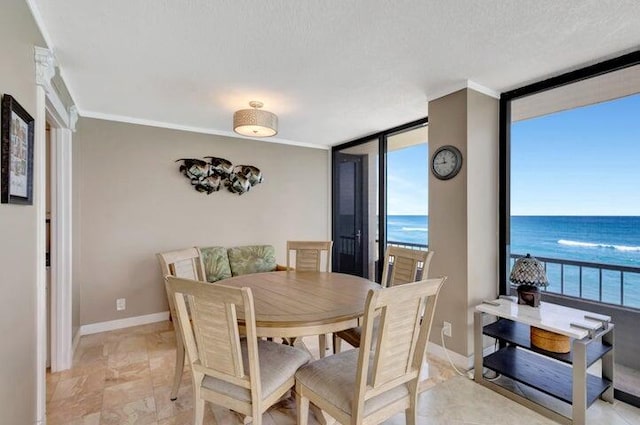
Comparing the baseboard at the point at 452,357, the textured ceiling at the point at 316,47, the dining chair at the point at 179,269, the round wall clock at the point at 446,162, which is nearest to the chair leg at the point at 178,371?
the dining chair at the point at 179,269

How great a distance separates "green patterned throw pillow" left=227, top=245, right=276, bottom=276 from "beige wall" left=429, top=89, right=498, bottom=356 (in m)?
2.21

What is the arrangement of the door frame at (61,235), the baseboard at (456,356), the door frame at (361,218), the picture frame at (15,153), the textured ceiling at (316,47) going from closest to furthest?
the picture frame at (15,153)
the textured ceiling at (316,47)
the door frame at (61,235)
the baseboard at (456,356)
the door frame at (361,218)

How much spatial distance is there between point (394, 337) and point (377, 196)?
297cm

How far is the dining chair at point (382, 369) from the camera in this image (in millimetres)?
1319

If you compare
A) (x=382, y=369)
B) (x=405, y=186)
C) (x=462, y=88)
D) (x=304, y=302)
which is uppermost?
(x=462, y=88)

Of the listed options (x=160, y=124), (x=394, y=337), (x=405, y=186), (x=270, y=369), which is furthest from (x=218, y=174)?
(x=394, y=337)

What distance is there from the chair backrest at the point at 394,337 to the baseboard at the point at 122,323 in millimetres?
3158

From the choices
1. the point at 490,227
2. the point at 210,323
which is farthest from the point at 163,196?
the point at 490,227

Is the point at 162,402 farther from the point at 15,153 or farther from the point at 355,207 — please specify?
the point at 355,207

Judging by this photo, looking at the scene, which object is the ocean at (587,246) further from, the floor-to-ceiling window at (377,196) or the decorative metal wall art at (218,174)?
the decorative metal wall art at (218,174)

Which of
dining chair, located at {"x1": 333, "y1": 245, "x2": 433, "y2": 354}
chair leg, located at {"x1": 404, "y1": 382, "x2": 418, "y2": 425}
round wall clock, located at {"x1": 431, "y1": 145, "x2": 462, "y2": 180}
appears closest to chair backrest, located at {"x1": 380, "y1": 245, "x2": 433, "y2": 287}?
dining chair, located at {"x1": 333, "y1": 245, "x2": 433, "y2": 354}

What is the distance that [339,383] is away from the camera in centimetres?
148

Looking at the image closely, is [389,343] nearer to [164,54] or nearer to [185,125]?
[164,54]

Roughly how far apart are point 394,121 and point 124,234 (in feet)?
11.4
